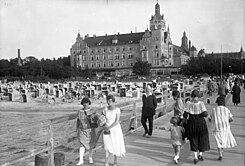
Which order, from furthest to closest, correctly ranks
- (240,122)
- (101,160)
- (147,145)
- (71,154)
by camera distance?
(240,122), (71,154), (147,145), (101,160)

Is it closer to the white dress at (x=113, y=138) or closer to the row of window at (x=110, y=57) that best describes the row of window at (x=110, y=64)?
the row of window at (x=110, y=57)

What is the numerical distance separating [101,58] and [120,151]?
363 feet

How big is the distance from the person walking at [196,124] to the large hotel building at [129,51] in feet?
311

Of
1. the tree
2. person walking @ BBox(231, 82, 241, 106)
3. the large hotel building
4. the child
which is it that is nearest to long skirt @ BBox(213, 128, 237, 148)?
the child

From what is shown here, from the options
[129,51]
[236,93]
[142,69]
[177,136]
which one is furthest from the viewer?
[129,51]

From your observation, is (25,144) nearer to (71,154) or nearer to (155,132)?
(71,154)

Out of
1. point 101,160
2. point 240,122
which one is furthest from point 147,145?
point 240,122

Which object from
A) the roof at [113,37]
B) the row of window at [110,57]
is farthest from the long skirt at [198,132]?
the roof at [113,37]

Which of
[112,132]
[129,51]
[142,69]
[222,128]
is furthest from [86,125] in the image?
[129,51]

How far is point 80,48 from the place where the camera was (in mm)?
118688

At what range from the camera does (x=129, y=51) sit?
111125 mm

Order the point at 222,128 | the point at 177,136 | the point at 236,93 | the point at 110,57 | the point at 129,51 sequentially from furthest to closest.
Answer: the point at 110,57, the point at 129,51, the point at 236,93, the point at 222,128, the point at 177,136

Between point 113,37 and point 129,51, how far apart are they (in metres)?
10.6

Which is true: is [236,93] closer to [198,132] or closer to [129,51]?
[198,132]
